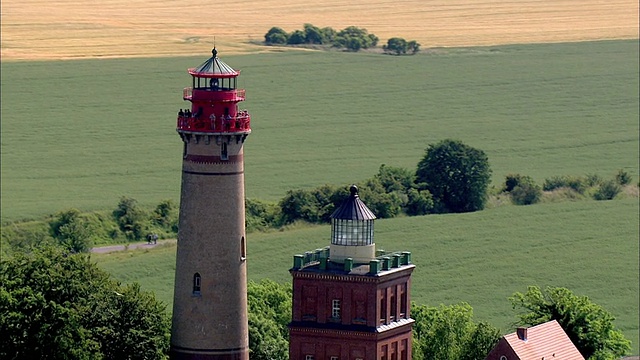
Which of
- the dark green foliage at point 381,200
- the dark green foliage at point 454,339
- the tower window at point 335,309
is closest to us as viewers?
the tower window at point 335,309

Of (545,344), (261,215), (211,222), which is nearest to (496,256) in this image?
(261,215)

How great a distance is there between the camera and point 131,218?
614ft

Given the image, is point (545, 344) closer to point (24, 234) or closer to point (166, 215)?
point (24, 234)

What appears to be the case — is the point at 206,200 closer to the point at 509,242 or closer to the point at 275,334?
the point at 275,334

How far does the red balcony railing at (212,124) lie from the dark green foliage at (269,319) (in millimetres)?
18068

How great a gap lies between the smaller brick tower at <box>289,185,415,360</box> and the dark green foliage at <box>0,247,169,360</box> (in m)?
10.7

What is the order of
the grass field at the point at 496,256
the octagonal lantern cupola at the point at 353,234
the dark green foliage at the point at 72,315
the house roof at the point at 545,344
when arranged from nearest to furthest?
the octagonal lantern cupola at the point at 353,234
the dark green foliage at the point at 72,315
the house roof at the point at 545,344
the grass field at the point at 496,256

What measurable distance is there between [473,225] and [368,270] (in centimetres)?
7770

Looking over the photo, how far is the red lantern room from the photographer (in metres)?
113

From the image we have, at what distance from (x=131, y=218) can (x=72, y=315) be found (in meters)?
69.6

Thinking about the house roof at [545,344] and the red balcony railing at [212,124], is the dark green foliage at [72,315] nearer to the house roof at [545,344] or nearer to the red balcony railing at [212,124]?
the red balcony railing at [212,124]

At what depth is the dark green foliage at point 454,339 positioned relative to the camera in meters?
130

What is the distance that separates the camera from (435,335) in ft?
431

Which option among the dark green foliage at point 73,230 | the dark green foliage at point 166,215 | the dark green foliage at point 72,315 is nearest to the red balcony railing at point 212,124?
the dark green foliage at point 72,315
